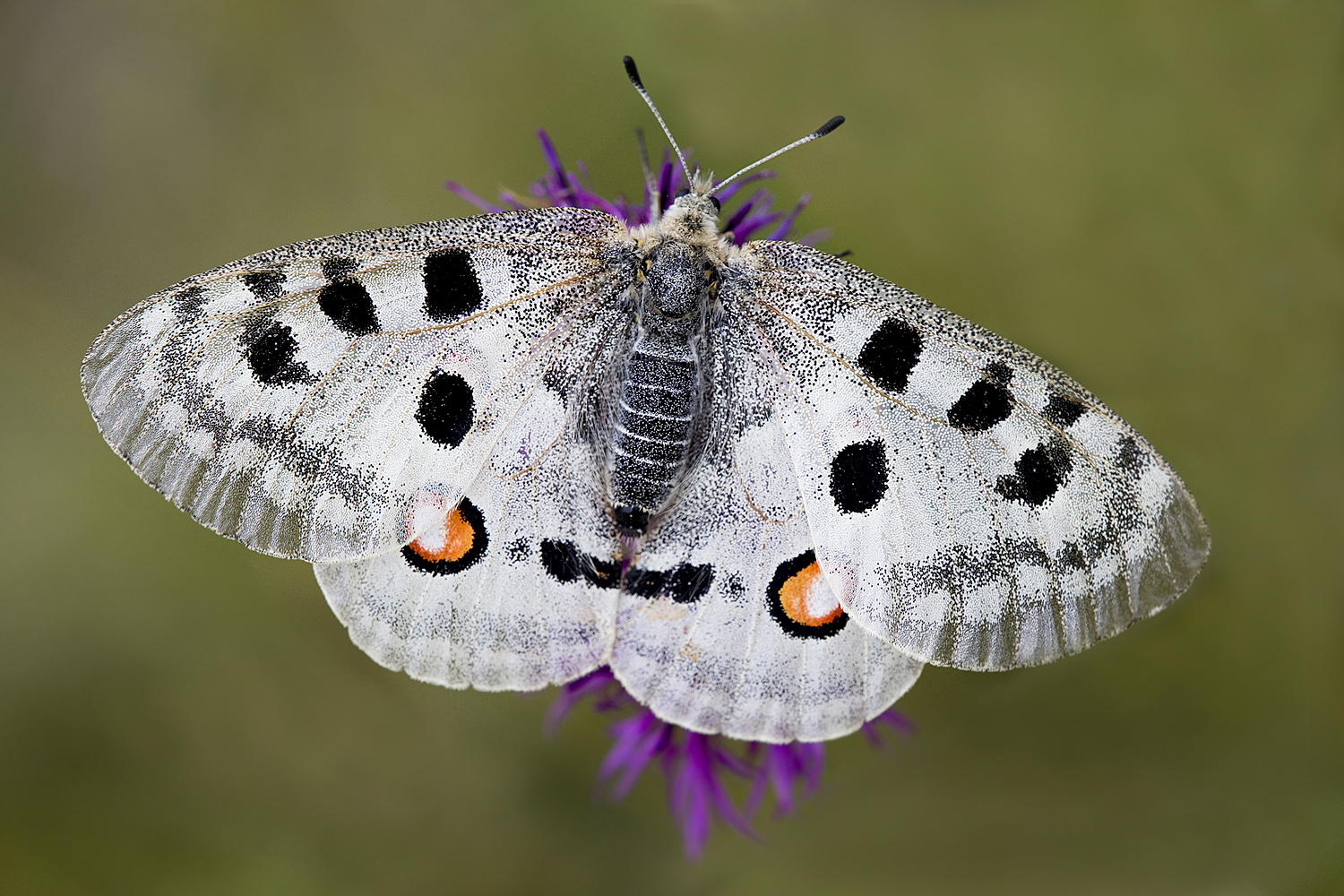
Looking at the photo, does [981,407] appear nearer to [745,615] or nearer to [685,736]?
[745,615]

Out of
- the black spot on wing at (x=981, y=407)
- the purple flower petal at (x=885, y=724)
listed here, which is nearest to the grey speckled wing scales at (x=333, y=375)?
the black spot on wing at (x=981, y=407)

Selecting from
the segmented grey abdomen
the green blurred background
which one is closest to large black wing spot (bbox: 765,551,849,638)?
the segmented grey abdomen

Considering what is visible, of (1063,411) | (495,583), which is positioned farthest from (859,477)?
(495,583)

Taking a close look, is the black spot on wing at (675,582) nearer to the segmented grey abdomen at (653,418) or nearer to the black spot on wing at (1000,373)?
the segmented grey abdomen at (653,418)

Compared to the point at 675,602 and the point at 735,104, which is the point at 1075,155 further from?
the point at 675,602

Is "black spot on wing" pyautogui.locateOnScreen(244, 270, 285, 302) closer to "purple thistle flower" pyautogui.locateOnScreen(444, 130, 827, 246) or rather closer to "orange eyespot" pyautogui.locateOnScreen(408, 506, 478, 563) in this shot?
"orange eyespot" pyautogui.locateOnScreen(408, 506, 478, 563)

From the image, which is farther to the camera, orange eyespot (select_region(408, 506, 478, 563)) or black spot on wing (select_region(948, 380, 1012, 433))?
orange eyespot (select_region(408, 506, 478, 563))
